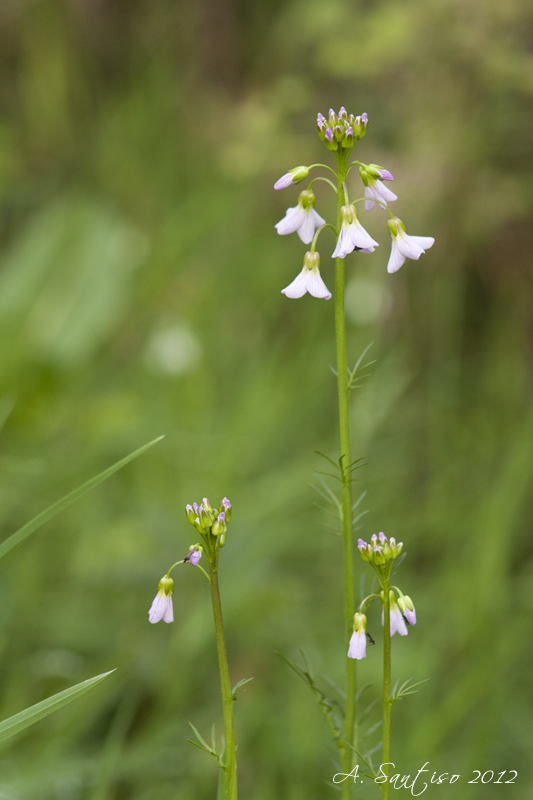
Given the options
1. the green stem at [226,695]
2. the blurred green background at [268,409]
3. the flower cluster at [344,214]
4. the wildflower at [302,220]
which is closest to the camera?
the green stem at [226,695]

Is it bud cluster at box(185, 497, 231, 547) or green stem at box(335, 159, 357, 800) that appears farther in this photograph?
green stem at box(335, 159, 357, 800)

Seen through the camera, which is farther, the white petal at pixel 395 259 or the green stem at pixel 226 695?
the white petal at pixel 395 259

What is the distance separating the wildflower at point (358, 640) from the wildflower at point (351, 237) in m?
0.47

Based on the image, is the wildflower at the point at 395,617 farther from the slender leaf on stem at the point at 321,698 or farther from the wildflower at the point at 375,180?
the wildflower at the point at 375,180

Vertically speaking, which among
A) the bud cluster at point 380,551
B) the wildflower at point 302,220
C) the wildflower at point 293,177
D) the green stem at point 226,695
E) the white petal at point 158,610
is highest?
the wildflower at point 293,177

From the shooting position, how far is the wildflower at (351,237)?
3.15 ft

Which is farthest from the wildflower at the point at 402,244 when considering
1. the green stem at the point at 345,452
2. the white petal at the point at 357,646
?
the white petal at the point at 357,646

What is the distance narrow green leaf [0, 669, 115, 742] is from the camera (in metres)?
0.90

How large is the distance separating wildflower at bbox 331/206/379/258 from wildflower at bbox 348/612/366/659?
472 mm

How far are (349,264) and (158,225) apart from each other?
4.42 ft

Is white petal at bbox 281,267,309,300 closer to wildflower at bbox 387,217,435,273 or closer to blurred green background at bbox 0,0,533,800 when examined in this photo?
wildflower at bbox 387,217,435,273

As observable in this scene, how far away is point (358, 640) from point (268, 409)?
2.24 m

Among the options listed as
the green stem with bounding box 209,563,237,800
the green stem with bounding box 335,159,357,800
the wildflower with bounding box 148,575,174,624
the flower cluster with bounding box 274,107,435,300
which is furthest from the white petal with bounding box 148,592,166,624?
the flower cluster with bounding box 274,107,435,300

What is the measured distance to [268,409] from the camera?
312 centimetres
